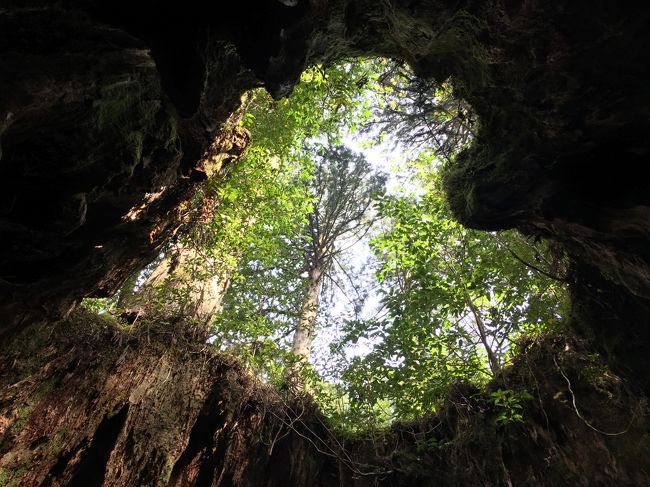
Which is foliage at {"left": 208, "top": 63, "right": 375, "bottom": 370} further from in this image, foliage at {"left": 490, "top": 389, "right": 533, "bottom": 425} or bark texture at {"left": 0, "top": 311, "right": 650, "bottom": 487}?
foliage at {"left": 490, "top": 389, "right": 533, "bottom": 425}

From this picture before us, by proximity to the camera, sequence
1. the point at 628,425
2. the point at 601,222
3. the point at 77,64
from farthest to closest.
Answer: the point at 628,425 < the point at 601,222 < the point at 77,64

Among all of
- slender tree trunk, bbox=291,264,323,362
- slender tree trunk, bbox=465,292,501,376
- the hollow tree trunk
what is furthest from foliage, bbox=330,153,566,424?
the hollow tree trunk

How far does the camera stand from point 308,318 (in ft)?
27.2

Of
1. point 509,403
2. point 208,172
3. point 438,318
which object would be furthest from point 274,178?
point 509,403

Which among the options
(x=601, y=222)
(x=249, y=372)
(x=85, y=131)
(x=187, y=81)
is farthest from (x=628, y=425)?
(x=85, y=131)

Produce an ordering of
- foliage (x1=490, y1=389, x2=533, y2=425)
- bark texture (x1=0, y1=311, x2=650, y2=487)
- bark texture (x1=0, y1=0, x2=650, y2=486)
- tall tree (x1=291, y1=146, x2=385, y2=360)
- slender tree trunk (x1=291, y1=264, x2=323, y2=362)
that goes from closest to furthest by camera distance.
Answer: bark texture (x1=0, y1=0, x2=650, y2=486) < bark texture (x1=0, y1=311, x2=650, y2=487) < foliage (x1=490, y1=389, x2=533, y2=425) < slender tree trunk (x1=291, y1=264, x2=323, y2=362) < tall tree (x1=291, y1=146, x2=385, y2=360)

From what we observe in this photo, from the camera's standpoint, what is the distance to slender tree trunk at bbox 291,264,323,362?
8077 millimetres

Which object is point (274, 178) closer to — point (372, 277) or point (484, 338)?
point (372, 277)

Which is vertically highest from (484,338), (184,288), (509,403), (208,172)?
(208,172)

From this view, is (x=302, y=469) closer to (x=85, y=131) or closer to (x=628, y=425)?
(x=628, y=425)

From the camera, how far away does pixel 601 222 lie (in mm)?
3721

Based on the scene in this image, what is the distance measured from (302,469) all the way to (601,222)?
579cm

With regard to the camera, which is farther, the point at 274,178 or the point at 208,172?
the point at 274,178

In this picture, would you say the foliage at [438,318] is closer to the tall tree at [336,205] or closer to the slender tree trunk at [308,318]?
the slender tree trunk at [308,318]
